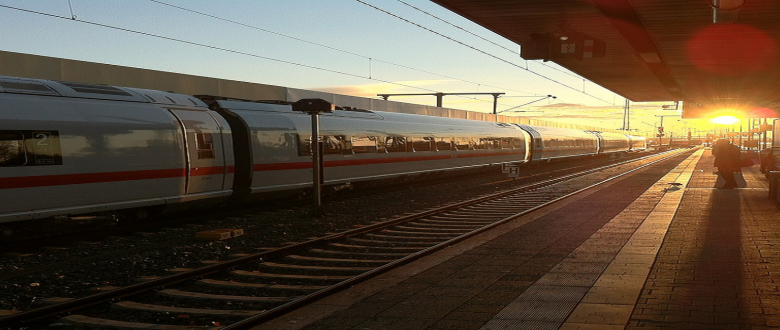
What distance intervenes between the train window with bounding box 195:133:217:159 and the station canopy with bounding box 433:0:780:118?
5.54m

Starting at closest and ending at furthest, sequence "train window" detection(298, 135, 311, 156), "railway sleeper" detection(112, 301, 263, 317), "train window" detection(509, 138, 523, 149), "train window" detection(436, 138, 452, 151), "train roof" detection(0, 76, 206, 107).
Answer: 1. "railway sleeper" detection(112, 301, 263, 317)
2. "train roof" detection(0, 76, 206, 107)
3. "train window" detection(298, 135, 311, 156)
4. "train window" detection(436, 138, 452, 151)
5. "train window" detection(509, 138, 523, 149)

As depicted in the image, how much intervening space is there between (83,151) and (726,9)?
10.7m

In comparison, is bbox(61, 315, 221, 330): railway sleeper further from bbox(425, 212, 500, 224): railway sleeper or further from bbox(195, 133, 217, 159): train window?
bbox(425, 212, 500, 224): railway sleeper

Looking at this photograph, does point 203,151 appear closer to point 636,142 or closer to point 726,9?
point 726,9

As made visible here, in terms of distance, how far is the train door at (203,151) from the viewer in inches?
562

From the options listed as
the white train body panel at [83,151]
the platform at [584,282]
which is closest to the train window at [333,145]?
the white train body panel at [83,151]

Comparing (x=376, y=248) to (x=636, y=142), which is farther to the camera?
(x=636, y=142)

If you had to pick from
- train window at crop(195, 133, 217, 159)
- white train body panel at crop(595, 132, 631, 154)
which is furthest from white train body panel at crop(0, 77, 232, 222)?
white train body panel at crop(595, 132, 631, 154)

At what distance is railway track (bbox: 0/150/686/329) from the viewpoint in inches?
280

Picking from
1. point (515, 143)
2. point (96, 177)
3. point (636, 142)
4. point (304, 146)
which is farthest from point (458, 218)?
point (636, 142)

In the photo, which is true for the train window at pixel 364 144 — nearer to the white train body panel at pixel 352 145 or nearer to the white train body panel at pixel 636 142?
the white train body panel at pixel 352 145

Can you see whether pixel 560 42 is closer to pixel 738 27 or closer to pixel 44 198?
pixel 738 27

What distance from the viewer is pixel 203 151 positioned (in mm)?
14688

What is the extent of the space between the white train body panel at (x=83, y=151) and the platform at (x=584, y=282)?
5.84m
